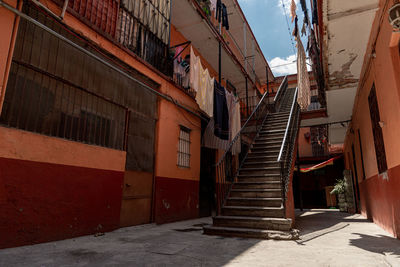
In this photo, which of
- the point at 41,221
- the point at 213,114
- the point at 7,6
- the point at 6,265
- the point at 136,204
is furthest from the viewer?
the point at 213,114

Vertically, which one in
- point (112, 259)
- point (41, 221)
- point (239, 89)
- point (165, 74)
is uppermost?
point (239, 89)

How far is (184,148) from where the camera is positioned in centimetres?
888

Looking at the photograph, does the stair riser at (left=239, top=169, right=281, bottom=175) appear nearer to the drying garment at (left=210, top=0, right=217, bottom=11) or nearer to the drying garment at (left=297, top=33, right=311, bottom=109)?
the drying garment at (left=297, top=33, right=311, bottom=109)

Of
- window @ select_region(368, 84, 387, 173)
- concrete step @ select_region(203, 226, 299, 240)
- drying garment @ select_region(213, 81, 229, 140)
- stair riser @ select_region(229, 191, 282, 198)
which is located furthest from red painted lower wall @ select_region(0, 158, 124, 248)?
window @ select_region(368, 84, 387, 173)

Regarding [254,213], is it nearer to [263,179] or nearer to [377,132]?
[263,179]

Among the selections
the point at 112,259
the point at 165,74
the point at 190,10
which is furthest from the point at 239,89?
the point at 112,259

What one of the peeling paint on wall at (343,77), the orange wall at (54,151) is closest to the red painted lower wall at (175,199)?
the orange wall at (54,151)

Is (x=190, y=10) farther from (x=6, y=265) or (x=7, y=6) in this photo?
(x=6, y=265)

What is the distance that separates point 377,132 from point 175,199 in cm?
569

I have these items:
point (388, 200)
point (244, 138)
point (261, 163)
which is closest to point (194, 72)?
point (261, 163)

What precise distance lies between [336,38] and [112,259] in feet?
18.3

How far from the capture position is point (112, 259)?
342cm

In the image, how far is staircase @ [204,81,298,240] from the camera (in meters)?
5.10

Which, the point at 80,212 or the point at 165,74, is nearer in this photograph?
the point at 80,212
